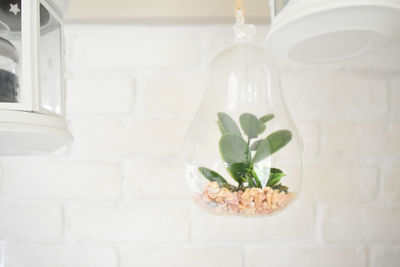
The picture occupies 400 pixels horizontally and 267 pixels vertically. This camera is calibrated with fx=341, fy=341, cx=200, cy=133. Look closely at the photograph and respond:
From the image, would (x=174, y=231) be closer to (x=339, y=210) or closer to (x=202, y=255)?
(x=202, y=255)

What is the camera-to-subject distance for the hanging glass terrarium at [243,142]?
42 centimetres

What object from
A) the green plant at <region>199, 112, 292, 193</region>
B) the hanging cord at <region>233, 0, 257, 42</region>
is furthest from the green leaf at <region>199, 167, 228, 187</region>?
the hanging cord at <region>233, 0, 257, 42</region>

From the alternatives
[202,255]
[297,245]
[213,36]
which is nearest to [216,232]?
[202,255]

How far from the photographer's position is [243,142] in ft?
1.40

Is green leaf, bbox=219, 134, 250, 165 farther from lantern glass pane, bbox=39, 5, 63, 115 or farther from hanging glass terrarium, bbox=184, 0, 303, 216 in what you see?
lantern glass pane, bbox=39, 5, 63, 115

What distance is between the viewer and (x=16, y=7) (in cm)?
42

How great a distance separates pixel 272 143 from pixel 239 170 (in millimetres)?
54

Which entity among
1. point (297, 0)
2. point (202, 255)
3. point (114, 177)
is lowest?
point (202, 255)

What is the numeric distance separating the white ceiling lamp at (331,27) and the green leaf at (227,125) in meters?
0.13

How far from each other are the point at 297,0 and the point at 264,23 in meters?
0.25

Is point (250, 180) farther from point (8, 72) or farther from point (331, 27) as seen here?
point (8, 72)

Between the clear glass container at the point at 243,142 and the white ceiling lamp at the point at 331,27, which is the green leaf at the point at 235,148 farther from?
the white ceiling lamp at the point at 331,27

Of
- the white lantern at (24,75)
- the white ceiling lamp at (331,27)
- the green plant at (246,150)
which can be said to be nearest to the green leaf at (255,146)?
the green plant at (246,150)

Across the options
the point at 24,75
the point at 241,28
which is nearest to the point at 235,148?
the point at 241,28
